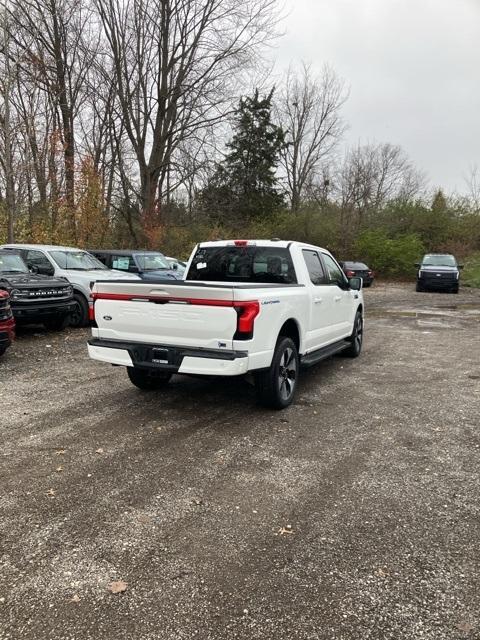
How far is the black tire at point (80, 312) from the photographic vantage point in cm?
1170

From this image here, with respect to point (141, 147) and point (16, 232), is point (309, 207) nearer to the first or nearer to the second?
point (141, 147)

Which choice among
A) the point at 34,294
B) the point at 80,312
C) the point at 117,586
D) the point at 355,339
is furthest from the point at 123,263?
the point at 117,586

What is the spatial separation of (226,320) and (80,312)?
7.76m

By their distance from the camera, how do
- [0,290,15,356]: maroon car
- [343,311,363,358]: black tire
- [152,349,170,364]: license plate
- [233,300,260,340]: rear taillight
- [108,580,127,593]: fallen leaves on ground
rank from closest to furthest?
[108,580,127,593]: fallen leaves on ground
[233,300,260,340]: rear taillight
[152,349,170,364]: license plate
[0,290,15,356]: maroon car
[343,311,363,358]: black tire

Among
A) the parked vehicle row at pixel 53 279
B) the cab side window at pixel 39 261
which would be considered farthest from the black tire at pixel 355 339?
the cab side window at pixel 39 261

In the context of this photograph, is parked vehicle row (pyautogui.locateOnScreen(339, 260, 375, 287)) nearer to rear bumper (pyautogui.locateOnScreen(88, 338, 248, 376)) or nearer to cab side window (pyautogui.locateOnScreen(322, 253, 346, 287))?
cab side window (pyautogui.locateOnScreen(322, 253, 346, 287))

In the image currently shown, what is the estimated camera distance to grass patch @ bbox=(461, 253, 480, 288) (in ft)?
90.2

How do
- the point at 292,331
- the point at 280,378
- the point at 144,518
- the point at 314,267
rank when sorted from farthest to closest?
the point at 314,267
the point at 292,331
the point at 280,378
the point at 144,518

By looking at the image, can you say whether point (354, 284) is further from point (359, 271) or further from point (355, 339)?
point (359, 271)

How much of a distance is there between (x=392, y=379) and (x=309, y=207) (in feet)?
92.9

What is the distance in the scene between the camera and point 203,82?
24609 mm

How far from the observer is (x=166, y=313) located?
5.14 m

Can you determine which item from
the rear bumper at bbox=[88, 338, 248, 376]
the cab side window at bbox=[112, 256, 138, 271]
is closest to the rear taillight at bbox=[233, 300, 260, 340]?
the rear bumper at bbox=[88, 338, 248, 376]

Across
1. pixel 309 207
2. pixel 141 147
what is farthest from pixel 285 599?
pixel 309 207
